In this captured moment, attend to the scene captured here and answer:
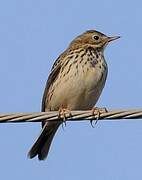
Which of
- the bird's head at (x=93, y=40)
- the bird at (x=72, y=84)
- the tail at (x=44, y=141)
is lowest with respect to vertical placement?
the tail at (x=44, y=141)

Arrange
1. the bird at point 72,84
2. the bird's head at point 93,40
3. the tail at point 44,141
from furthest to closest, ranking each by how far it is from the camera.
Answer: the bird's head at point 93,40, the tail at point 44,141, the bird at point 72,84

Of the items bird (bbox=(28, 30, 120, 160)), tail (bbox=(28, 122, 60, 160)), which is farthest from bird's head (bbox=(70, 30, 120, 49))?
tail (bbox=(28, 122, 60, 160))

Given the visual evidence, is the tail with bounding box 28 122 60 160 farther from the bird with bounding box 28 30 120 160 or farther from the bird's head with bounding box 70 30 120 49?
the bird's head with bounding box 70 30 120 49

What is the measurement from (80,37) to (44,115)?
16.2ft

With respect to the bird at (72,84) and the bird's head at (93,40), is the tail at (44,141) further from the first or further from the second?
the bird's head at (93,40)

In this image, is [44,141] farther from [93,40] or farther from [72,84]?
[93,40]

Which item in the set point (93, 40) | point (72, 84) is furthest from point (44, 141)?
point (93, 40)

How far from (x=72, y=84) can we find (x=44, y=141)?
1.18 m

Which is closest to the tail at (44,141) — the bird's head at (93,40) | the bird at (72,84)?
the bird at (72,84)

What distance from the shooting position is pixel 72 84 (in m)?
10.5

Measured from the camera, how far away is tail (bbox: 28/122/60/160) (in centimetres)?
1083

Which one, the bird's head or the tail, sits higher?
the bird's head

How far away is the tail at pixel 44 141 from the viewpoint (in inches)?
426

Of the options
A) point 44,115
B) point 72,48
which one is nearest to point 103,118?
point 44,115
